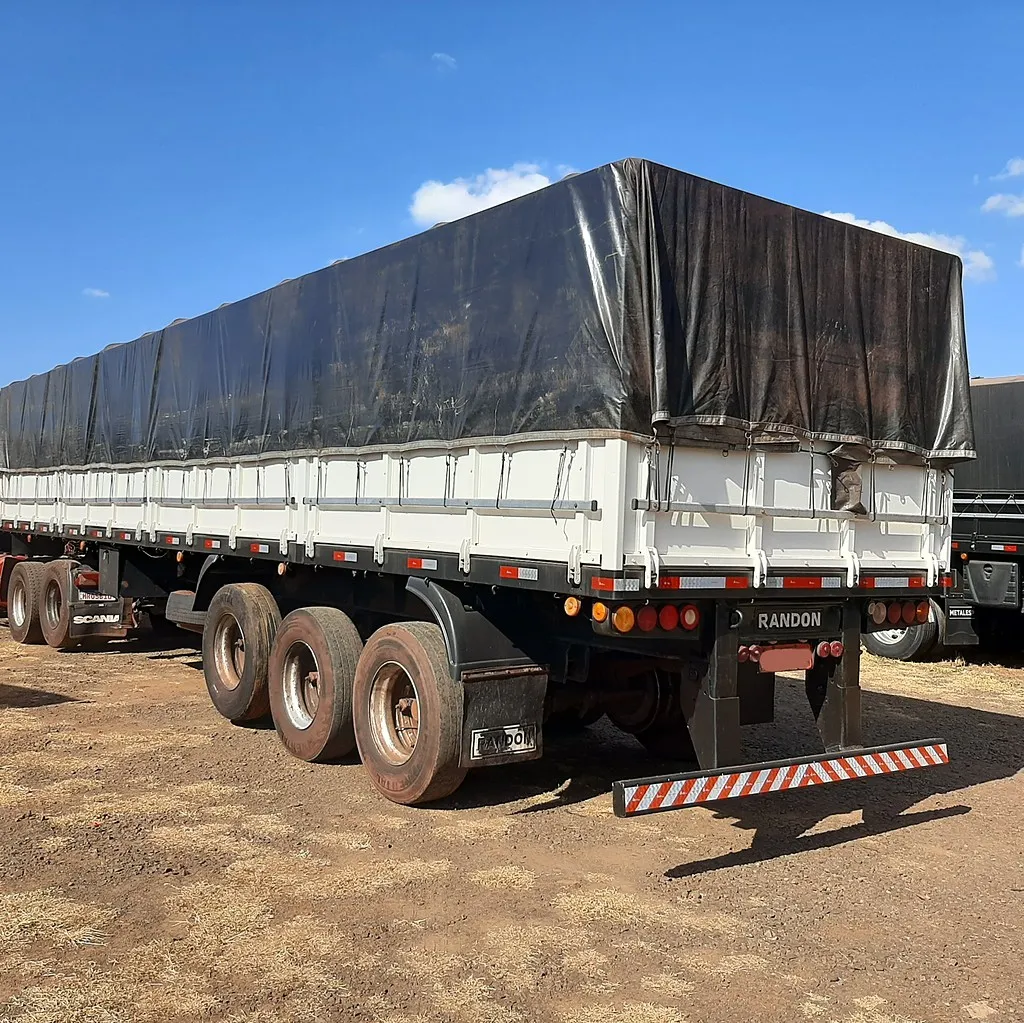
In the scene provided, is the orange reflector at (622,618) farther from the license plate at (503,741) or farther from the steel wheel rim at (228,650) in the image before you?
the steel wheel rim at (228,650)

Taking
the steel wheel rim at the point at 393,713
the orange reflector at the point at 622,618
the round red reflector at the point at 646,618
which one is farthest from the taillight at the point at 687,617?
the steel wheel rim at the point at 393,713

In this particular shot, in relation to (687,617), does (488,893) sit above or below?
below

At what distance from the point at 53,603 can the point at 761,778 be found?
1015 centimetres

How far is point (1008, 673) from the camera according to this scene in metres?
12.9

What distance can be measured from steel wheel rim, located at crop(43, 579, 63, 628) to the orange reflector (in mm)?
9631

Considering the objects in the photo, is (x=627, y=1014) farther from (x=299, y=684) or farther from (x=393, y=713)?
(x=299, y=684)

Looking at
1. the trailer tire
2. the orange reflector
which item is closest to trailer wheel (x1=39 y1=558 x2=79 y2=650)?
the orange reflector

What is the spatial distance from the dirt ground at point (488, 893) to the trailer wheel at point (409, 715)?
24 cm

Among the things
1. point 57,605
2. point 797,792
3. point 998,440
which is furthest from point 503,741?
point 998,440

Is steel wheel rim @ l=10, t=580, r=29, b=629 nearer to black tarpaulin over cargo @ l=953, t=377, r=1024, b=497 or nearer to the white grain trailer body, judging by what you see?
the white grain trailer body

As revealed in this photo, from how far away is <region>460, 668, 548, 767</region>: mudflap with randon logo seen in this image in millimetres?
5938

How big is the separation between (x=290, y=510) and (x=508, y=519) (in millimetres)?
2714

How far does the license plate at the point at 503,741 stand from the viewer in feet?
19.5

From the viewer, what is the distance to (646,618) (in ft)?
17.1
